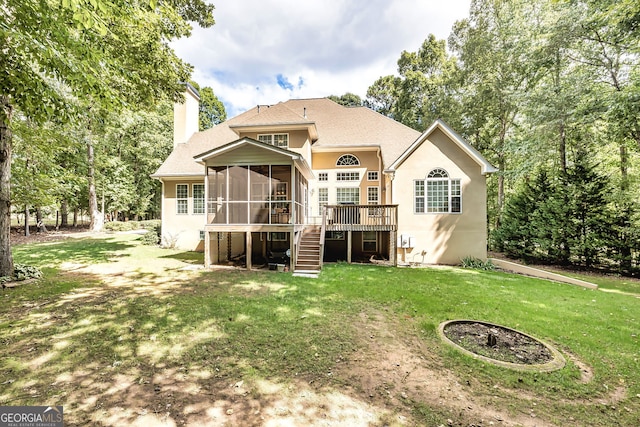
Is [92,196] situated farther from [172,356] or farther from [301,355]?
[301,355]

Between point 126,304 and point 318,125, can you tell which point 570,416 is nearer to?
point 126,304

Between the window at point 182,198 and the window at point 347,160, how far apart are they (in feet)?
29.2

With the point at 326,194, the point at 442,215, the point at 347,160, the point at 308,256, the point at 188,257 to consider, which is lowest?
the point at 188,257

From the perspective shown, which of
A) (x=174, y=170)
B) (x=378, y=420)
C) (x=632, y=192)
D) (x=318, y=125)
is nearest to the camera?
(x=378, y=420)

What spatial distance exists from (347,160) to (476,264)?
8442 mm

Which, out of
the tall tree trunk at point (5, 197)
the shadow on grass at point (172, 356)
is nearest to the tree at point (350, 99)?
the tall tree trunk at point (5, 197)

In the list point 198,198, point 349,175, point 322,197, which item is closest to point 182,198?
point 198,198

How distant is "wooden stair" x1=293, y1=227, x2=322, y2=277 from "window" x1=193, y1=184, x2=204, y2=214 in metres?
6.53

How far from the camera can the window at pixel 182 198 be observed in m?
15.2

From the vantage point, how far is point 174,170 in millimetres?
14922

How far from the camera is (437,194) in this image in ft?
41.4

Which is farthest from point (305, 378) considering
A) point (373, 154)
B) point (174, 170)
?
point (174, 170)

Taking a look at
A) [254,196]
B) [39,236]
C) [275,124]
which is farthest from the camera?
[39,236]

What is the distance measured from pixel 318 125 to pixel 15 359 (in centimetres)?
1572
